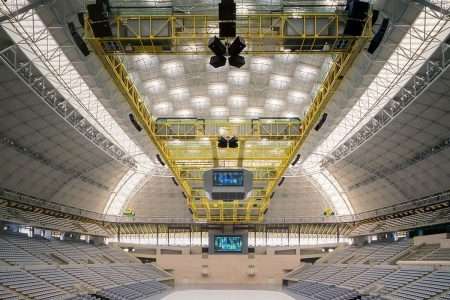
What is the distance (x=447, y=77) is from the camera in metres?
26.9

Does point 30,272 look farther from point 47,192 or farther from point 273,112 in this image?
point 273,112

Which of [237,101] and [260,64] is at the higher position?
[260,64]

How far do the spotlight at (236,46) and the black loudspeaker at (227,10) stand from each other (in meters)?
1.01

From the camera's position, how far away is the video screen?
3247cm

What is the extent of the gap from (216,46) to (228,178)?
15.7 metres

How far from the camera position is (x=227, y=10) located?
16.4m

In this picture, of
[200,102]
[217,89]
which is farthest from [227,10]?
[200,102]

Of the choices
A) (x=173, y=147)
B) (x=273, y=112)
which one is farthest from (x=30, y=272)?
(x=273, y=112)

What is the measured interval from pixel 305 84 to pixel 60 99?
18.1 meters

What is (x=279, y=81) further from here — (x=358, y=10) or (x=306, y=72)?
(x=358, y=10)

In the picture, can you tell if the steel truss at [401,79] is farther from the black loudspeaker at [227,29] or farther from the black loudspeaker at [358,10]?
the black loudspeaker at [227,29]

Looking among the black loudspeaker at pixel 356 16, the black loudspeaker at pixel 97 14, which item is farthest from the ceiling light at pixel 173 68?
the black loudspeaker at pixel 356 16

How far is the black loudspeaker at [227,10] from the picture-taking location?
1623 centimetres

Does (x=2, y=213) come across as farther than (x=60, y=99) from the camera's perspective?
Yes
